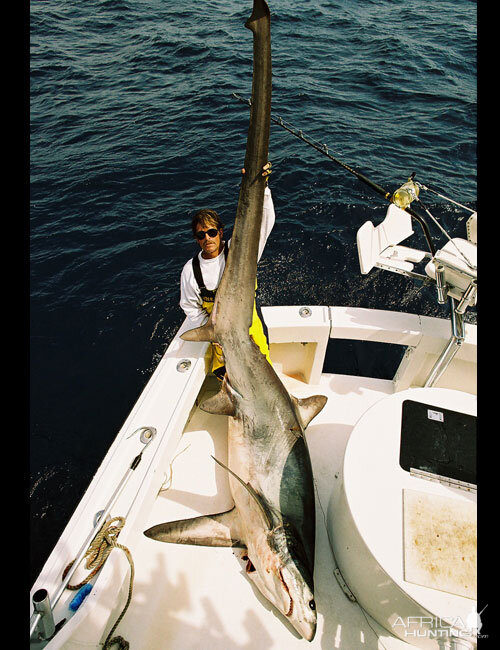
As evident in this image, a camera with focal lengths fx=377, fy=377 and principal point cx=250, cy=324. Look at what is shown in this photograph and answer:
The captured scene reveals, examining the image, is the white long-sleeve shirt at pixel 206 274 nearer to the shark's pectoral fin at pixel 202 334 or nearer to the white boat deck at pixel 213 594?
the shark's pectoral fin at pixel 202 334

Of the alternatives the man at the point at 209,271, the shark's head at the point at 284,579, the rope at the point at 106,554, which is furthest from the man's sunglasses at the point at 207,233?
the shark's head at the point at 284,579

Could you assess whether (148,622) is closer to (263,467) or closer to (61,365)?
(263,467)

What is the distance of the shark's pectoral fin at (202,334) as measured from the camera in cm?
344

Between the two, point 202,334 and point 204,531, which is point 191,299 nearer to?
point 202,334

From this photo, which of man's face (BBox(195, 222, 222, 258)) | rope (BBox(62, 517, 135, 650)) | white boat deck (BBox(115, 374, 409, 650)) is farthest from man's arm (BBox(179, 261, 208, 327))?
rope (BBox(62, 517, 135, 650))

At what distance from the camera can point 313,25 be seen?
1739 cm

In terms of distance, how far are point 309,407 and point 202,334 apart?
1197 millimetres

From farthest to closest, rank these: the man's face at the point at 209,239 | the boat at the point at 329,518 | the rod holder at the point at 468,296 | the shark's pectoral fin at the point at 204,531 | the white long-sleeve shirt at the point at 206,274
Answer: the white long-sleeve shirt at the point at 206,274, the man's face at the point at 209,239, the rod holder at the point at 468,296, the shark's pectoral fin at the point at 204,531, the boat at the point at 329,518

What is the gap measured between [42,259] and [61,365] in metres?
2.85

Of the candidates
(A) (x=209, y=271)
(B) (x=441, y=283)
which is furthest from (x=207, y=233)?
(B) (x=441, y=283)

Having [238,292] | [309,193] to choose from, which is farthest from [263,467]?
[309,193]

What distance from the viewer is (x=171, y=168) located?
9.74 meters

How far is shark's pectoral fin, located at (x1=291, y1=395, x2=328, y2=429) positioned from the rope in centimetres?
173

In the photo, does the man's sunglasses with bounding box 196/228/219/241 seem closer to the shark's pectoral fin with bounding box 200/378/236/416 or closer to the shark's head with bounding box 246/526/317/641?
the shark's pectoral fin with bounding box 200/378/236/416
